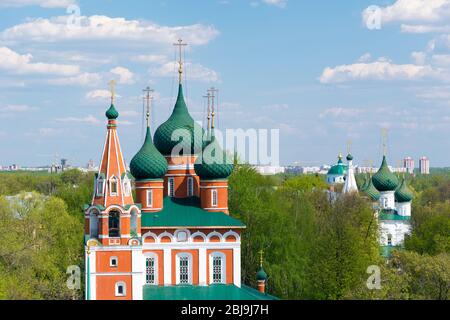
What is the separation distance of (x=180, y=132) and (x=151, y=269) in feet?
18.2

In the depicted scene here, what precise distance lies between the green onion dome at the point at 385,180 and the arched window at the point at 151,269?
24.0m

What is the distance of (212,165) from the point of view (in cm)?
3253

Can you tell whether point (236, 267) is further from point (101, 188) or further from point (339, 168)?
point (339, 168)

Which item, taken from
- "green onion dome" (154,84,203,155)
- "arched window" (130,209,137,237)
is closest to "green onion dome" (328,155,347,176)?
"green onion dome" (154,84,203,155)

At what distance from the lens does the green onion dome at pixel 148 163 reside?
32375 millimetres

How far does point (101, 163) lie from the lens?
29.3 meters

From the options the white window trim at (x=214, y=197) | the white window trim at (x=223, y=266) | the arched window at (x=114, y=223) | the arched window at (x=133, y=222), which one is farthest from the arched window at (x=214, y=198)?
the arched window at (x=114, y=223)

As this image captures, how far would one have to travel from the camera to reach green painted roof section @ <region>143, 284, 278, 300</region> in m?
29.9

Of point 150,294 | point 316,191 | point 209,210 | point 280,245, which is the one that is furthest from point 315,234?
point 316,191

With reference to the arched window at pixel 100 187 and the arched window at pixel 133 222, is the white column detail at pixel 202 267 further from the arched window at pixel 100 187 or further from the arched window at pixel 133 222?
the arched window at pixel 100 187

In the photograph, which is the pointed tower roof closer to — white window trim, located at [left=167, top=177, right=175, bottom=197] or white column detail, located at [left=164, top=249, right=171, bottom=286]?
white column detail, located at [left=164, top=249, right=171, bottom=286]

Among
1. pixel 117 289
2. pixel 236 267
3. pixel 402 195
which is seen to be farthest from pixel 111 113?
pixel 402 195

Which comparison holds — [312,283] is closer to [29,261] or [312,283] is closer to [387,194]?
[29,261]
